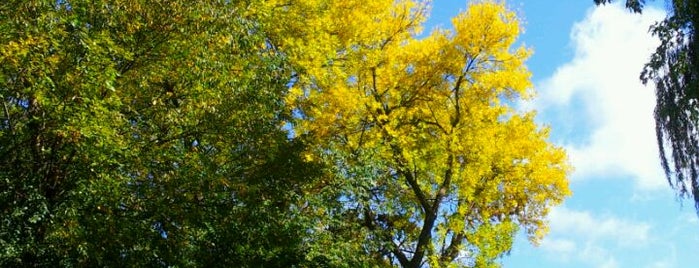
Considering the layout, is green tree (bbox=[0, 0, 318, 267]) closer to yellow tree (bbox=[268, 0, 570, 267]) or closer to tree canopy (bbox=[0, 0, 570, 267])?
tree canopy (bbox=[0, 0, 570, 267])

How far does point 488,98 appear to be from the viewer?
691 inches

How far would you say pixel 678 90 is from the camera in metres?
12.7

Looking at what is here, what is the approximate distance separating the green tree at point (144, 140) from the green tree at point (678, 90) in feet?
25.5

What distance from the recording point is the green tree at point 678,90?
40.0ft

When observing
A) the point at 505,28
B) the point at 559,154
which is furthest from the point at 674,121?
the point at 559,154

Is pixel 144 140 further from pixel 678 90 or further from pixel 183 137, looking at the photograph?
pixel 678 90

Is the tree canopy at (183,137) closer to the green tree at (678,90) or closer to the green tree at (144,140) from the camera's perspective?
the green tree at (144,140)

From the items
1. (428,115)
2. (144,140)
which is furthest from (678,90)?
(144,140)

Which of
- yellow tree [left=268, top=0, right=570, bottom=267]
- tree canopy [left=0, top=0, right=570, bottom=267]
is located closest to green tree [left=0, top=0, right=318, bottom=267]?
tree canopy [left=0, top=0, right=570, bottom=267]

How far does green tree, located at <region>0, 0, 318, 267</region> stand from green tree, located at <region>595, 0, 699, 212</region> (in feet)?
25.5

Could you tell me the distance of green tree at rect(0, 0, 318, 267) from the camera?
25.7 feet

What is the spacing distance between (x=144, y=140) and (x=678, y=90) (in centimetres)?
1070

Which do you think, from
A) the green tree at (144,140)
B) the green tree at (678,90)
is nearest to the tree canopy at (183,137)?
the green tree at (144,140)

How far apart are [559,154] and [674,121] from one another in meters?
8.03
